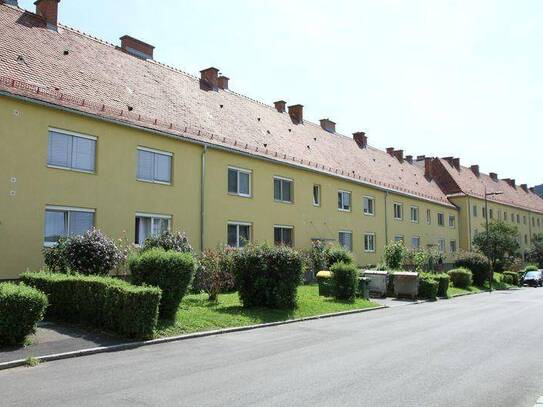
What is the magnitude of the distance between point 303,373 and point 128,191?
11884mm

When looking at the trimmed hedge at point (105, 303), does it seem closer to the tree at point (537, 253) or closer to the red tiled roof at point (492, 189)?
the red tiled roof at point (492, 189)

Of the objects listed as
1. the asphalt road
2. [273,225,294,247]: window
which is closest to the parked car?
[273,225,294,247]: window

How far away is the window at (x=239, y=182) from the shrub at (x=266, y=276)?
7482mm

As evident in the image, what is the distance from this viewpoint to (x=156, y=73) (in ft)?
79.9

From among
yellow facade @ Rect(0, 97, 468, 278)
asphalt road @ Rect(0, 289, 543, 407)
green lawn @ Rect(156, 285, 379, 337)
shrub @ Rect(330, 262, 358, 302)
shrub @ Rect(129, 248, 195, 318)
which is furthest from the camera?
shrub @ Rect(330, 262, 358, 302)

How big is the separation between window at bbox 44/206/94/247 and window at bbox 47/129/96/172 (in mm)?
1350

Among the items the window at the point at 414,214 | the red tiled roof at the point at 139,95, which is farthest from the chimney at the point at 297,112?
the window at the point at 414,214

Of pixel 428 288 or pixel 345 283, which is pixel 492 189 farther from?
pixel 345 283

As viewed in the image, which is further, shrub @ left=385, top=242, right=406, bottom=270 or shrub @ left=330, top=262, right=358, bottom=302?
shrub @ left=385, top=242, right=406, bottom=270

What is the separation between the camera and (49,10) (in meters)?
20.8

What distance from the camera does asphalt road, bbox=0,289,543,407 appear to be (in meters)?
6.54

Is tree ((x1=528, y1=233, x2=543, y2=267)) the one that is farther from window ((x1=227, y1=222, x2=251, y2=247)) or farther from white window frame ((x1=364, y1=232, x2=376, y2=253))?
window ((x1=227, y1=222, x2=251, y2=247))

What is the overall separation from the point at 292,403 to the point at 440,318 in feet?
36.8

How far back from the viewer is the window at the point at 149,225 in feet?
60.6
